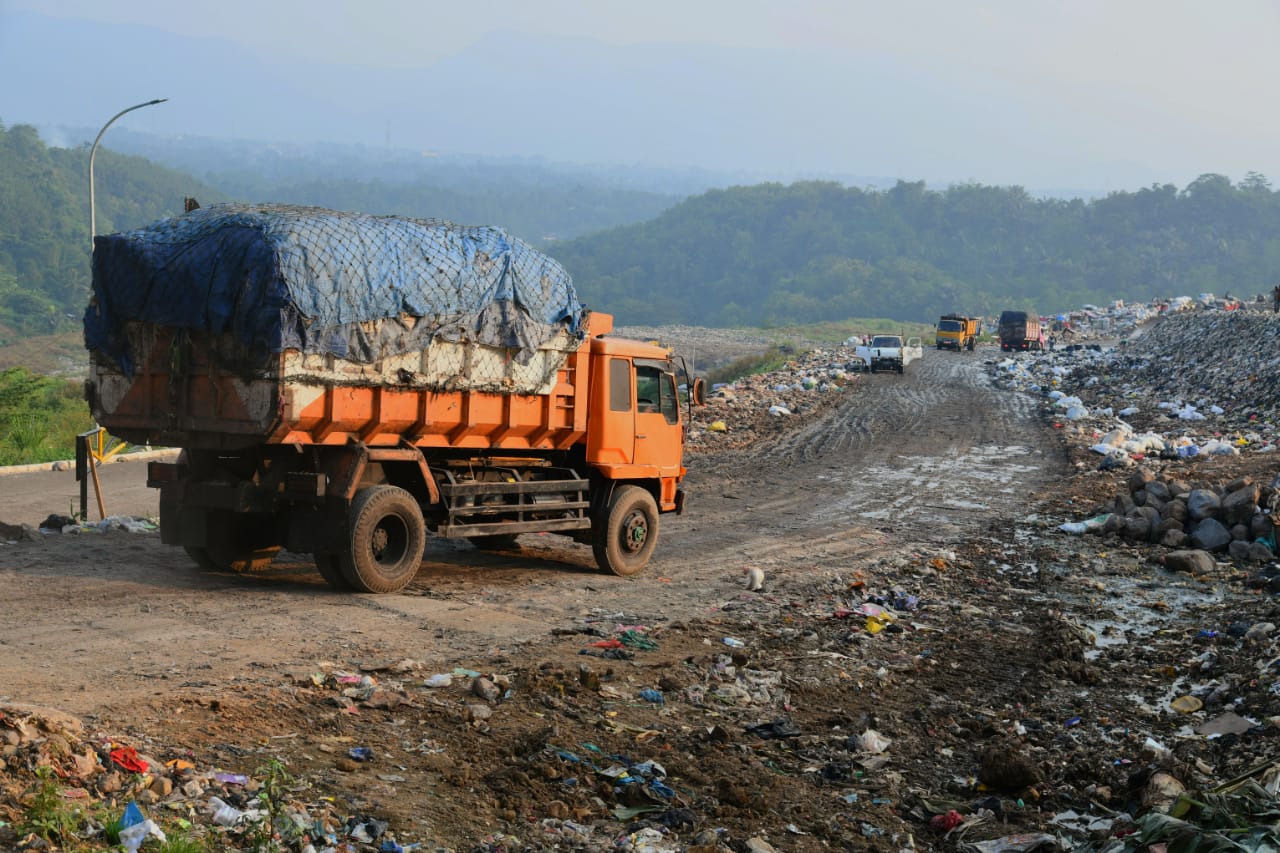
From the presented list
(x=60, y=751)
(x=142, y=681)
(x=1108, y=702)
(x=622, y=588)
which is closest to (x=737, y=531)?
(x=622, y=588)

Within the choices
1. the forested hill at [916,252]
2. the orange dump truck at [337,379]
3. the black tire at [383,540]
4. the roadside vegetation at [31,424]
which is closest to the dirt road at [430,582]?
the black tire at [383,540]

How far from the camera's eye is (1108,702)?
334 inches

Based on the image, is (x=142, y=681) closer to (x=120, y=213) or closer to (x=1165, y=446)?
(x=1165, y=446)

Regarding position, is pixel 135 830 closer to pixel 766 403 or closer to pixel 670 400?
pixel 670 400

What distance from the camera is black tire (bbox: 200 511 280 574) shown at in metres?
10.4

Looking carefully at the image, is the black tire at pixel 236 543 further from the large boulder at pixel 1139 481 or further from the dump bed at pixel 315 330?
the large boulder at pixel 1139 481

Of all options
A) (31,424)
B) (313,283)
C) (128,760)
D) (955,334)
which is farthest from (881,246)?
(128,760)

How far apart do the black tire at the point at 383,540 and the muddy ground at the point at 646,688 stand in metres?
0.22

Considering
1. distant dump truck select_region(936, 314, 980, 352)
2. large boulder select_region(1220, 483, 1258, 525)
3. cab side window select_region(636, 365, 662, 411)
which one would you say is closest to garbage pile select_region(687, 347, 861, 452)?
cab side window select_region(636, 365, 662, 411)

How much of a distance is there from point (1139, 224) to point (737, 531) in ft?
384

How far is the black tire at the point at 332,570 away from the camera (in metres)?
9.82

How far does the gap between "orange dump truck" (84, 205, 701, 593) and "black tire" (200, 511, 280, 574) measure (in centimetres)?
2

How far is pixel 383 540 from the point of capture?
1000cm

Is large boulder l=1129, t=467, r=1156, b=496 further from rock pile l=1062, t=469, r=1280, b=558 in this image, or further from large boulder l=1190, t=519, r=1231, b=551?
large boulder l=1190, t=519, r=1231, b=551
